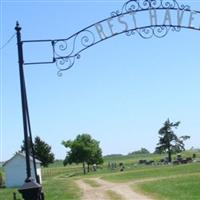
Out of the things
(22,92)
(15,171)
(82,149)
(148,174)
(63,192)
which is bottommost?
(63,192)

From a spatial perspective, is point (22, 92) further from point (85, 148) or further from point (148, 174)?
point (85, 148)

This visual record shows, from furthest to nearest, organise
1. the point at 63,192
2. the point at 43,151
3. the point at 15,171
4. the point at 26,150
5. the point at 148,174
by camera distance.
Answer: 1. the point at 43,151
2. the point at 15,171
3. the point at 148,174
4. the point at 63,192
5. the point at 26,150

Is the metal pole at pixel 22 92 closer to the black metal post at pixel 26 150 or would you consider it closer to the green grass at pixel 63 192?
the black metal post at pixel 26 150

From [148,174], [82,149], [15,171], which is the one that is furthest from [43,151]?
[148,174]

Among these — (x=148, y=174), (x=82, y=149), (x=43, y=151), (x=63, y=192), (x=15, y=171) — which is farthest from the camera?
(x=43, y=151)

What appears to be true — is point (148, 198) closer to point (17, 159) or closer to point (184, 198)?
point (184, 198)

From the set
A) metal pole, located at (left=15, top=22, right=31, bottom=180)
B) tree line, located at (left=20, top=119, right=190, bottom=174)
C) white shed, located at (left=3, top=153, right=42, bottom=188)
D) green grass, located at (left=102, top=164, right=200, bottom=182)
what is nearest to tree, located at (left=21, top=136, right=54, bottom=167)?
tree line, located at (left=20, top=119, right=190, bottom=174)

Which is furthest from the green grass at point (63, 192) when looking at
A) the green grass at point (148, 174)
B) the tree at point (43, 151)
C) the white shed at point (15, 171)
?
the tree at point (43, 151)

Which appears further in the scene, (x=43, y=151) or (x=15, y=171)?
(x=43, y=151)

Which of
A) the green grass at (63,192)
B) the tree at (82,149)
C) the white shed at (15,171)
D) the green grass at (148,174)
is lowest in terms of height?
the green grass at (63,192)

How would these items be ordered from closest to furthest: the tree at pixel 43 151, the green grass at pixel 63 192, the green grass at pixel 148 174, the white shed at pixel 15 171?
the green grass at pixel 63 192 → the green grass at pixel 148 174 → the white shed at pixel 15 171 → the tree at pixel 43 151

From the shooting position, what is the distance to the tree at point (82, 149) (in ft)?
271

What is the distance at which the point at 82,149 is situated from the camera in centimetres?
8206

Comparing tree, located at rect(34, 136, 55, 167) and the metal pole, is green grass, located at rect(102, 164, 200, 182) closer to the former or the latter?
the metal pole
